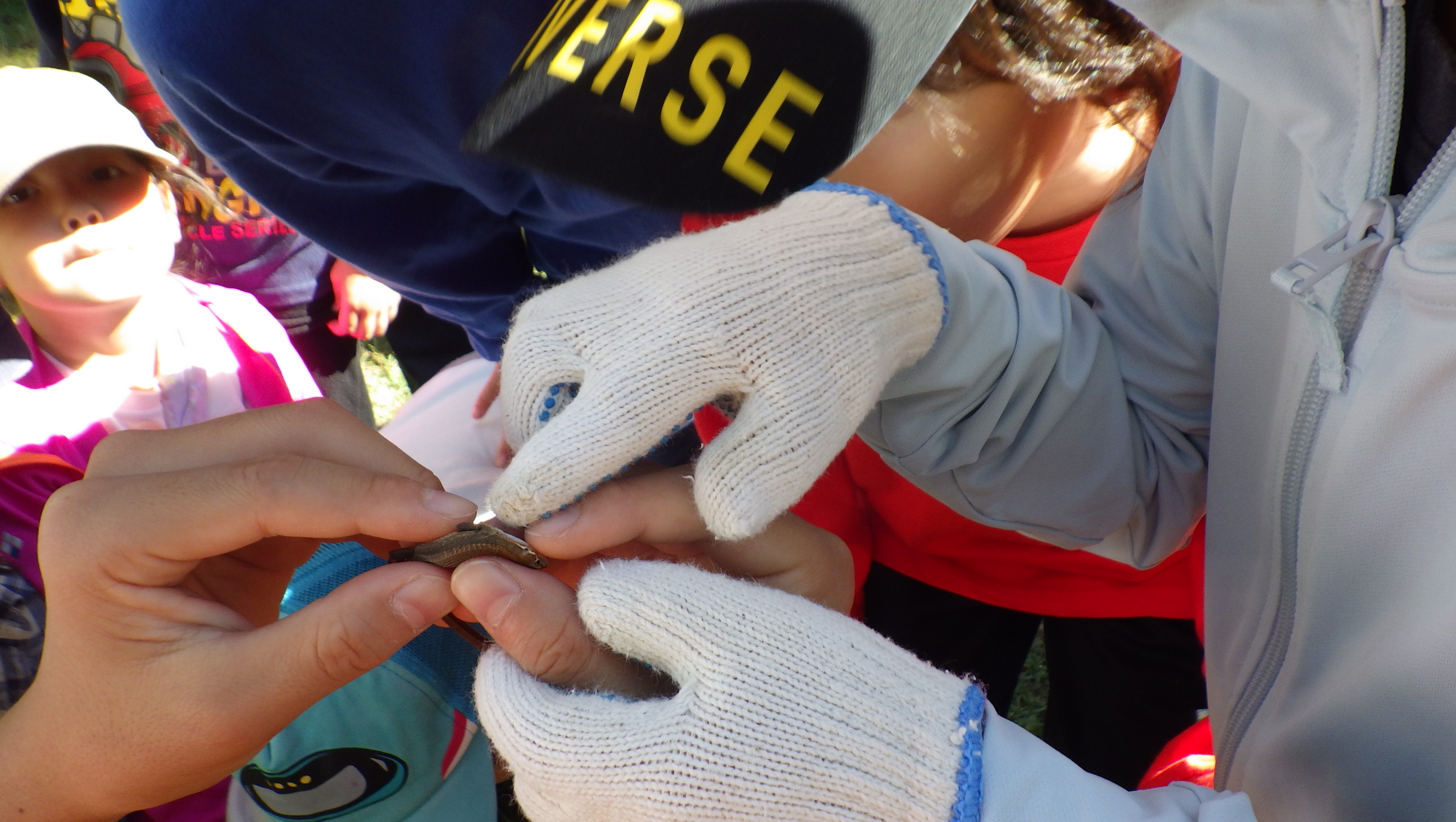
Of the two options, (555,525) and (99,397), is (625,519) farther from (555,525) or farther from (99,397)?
(99,397)

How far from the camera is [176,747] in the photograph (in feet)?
2.48

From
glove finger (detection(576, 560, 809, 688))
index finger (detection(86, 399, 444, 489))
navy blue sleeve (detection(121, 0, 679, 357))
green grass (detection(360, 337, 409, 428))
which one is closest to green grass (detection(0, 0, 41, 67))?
green grass (detection(360, 337, 409, 428))

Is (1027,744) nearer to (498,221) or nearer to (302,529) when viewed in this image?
(302,529)

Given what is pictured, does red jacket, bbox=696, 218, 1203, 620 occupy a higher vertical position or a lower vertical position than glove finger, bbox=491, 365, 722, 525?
lower

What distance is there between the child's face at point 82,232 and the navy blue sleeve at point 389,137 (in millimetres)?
227

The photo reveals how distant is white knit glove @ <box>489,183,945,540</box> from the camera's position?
0.73 metres

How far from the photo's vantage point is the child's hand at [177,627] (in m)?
0.75

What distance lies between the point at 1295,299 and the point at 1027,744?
0.39m

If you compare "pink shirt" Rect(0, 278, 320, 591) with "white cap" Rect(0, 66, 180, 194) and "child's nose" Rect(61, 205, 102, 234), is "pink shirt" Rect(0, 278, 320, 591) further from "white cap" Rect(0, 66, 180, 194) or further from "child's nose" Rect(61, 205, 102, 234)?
"white cap" Rect(0, 66, 180, 194)

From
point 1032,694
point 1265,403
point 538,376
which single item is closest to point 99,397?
point 538,376

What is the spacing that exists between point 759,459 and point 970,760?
276 millimetres

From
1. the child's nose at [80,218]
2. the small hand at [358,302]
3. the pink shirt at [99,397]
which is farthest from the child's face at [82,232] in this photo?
the small hand at [358,302]

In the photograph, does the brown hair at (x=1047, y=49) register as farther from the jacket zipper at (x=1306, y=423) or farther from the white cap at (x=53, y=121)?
the white cap at (x=53, y=121)

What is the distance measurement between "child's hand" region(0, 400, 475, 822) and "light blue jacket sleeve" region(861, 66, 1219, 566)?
1.55 feet
